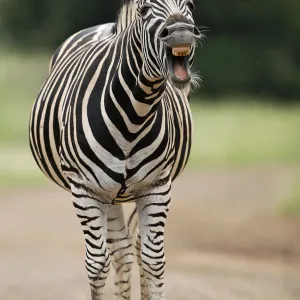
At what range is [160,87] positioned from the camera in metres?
5.11

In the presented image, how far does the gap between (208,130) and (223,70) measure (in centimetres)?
330

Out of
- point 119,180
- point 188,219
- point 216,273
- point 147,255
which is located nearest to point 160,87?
point 119,180

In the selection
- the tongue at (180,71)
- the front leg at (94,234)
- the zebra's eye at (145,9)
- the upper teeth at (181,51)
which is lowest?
the front leg at (94,234)

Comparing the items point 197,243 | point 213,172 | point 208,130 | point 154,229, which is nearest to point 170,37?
point 154,229

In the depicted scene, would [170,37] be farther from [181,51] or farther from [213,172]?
[213,172]

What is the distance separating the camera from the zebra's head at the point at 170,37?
4.57 m

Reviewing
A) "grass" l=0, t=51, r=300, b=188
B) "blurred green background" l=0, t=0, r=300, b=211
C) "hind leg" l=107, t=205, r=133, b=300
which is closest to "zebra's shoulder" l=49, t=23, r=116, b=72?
"hind leg" l=107, t=205, r=133, b=300

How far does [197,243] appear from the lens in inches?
414

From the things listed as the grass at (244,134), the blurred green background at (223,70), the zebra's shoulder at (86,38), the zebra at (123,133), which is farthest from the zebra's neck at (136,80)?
the blurred green background at (223,70)

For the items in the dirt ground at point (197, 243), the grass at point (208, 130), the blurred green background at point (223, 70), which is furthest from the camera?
the blurred green background at point (223, 70)

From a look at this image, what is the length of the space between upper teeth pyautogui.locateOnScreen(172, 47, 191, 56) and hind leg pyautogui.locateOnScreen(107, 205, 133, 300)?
1.78m

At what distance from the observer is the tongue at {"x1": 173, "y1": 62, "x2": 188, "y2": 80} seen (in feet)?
15.0

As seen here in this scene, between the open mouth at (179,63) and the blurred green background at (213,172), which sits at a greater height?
the open mouth at (179,63)

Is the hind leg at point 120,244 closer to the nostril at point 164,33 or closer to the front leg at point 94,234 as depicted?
the front leg at point 94,234
